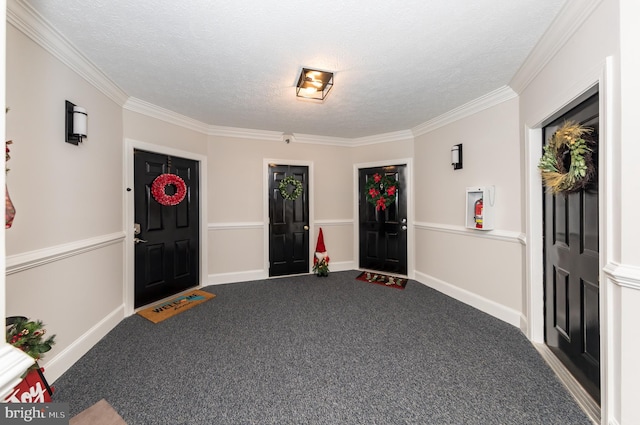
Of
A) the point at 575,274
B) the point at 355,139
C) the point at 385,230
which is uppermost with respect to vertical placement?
the point at 355,139

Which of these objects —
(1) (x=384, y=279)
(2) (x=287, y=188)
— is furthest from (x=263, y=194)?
(1) (x=384, y=279)

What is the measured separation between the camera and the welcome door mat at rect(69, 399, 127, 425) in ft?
3.43

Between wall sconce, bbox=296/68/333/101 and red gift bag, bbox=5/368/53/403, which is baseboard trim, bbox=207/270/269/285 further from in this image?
wall sconce, bbox=296/68/333/101

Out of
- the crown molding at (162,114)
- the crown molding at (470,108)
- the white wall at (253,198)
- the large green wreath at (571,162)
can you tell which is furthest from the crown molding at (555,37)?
the crown molding at (162,114)

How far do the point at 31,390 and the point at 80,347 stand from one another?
1275mm

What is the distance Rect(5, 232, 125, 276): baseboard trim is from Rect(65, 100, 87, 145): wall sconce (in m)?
0.84

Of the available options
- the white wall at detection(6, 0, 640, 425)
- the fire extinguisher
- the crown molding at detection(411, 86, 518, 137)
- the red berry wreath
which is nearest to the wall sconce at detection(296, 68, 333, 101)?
the white wall at detection(6, 0, 640, 425)

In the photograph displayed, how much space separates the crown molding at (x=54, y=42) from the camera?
5.06 feet

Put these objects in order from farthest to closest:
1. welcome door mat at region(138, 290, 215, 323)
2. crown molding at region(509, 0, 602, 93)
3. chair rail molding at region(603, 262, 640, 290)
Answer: welcome door mat at region(138, 290, 215, 323)
crown molding at region(509, 0, 602, 93)
chair rail molding at region(603, 262, 640, 290)

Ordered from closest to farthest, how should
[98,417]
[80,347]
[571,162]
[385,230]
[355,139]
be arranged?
[98,417] → [571,162] → [80,347] → [385,230] → [355,139]

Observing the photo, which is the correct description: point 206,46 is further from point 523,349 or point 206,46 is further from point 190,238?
point 523,349

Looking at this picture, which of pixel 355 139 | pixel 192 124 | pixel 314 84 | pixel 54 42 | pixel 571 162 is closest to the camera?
pixel 571 162

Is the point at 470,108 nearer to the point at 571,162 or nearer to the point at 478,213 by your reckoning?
the point at 478,213

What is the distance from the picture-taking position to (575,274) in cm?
182
